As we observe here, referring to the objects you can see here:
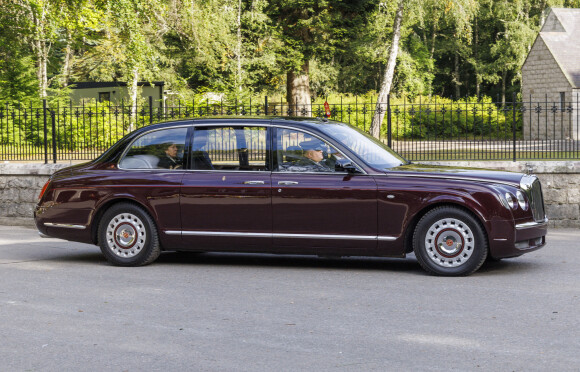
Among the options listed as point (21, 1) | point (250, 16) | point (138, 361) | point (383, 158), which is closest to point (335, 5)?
point (250, 16)

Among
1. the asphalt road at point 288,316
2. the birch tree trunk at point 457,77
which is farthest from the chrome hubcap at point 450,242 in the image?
the birch tree trunk at point 457,77

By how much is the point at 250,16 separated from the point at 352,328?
3383 cm

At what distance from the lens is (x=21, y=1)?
29.9 m

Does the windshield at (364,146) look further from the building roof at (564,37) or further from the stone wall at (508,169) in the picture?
the building roof at (564,37)

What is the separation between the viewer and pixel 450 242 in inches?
340

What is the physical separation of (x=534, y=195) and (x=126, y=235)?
4592mm

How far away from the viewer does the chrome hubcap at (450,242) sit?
8.59 metres

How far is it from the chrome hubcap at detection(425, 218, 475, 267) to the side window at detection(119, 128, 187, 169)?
2970mm

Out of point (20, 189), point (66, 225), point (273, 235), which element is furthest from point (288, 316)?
point (20, 189)

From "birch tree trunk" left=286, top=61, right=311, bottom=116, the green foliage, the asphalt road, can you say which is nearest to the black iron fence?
the green foliage

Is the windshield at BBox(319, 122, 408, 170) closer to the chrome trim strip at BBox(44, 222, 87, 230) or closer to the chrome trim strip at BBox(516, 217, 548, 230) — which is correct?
the chrome trim strip at BBox(516, 217, 548, 230)

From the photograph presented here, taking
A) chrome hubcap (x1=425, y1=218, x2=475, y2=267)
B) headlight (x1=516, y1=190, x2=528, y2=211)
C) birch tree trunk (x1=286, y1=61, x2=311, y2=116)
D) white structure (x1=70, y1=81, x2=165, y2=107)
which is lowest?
chrome hubcap (x1=425, y1=218, x2=475, y2=267)

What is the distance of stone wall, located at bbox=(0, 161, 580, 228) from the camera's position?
44.7 feet

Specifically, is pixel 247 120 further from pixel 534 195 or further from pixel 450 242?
pixel 534 195
